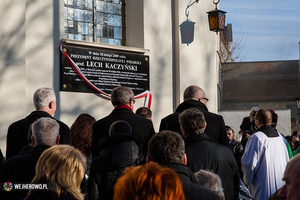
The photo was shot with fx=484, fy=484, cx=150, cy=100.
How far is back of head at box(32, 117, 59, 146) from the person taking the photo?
4.02 metres

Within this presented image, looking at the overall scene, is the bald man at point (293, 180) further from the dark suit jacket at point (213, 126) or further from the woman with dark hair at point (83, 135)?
the woman with dark hair at point (83, 135)

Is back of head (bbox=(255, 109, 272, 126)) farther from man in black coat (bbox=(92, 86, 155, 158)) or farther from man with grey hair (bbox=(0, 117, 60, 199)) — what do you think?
man with grey hair (bbox=(0, 117, 60, 199))

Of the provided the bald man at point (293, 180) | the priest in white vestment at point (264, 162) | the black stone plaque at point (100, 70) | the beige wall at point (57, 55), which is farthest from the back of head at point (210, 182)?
the black stone plaque at point (100, 70)

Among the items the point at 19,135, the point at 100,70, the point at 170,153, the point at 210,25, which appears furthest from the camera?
the point at 210,25

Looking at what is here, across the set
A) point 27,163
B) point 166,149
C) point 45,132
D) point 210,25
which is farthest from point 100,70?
point 166,149

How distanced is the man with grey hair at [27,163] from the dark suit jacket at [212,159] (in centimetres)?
135

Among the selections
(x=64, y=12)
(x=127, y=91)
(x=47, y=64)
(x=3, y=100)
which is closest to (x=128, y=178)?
(x=127, y=91)

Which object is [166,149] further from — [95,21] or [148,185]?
[95,21]

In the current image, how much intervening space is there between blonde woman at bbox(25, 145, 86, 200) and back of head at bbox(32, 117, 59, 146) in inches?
39.9

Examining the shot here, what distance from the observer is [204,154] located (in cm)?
460

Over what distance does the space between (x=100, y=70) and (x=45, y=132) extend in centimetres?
562

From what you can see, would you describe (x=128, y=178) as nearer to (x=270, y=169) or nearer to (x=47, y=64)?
(x=270, y=169)

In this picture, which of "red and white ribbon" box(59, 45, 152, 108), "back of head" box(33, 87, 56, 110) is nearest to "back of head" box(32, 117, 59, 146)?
"back of head" box(33, 87, 56, 110)

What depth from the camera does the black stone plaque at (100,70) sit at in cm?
906
